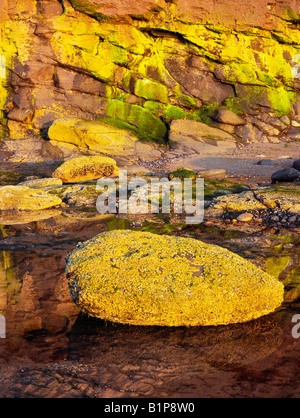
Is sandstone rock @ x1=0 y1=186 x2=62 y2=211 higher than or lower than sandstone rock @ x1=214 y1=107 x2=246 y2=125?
lower

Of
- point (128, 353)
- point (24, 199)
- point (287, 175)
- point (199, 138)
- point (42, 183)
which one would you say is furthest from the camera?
point (199, 138)

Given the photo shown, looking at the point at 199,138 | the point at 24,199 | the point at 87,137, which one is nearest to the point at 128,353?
the point at 24,199

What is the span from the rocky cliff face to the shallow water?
1589 cm

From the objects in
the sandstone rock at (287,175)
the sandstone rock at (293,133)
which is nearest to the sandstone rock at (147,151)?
the sandstone rock at (287,175)

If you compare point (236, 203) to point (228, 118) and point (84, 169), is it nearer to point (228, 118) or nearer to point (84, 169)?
point (84, 169)

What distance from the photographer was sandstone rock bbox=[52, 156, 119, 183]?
13.4 metres

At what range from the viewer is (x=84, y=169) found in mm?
13586

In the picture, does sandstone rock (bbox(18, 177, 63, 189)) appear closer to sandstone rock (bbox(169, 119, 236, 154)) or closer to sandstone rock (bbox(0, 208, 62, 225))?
sandstone rock (bbox(0, 208, 62, 225))

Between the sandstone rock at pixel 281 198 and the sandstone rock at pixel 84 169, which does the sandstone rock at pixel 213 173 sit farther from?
the sandstone rock at pixel 281 198

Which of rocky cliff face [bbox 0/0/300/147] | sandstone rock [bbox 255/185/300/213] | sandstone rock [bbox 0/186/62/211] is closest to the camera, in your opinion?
sandstone rock [bbox 255/185/300/213]

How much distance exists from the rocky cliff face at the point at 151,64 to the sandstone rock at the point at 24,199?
1041cm

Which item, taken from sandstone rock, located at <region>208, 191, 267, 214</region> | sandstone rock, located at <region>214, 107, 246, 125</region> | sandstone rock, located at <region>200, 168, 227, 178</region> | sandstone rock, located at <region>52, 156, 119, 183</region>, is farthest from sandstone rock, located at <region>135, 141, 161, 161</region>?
sandstone rock, located at <region>208, 191, 267, 214</region>

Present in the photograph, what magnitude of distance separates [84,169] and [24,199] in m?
3.76

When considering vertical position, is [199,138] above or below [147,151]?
above
